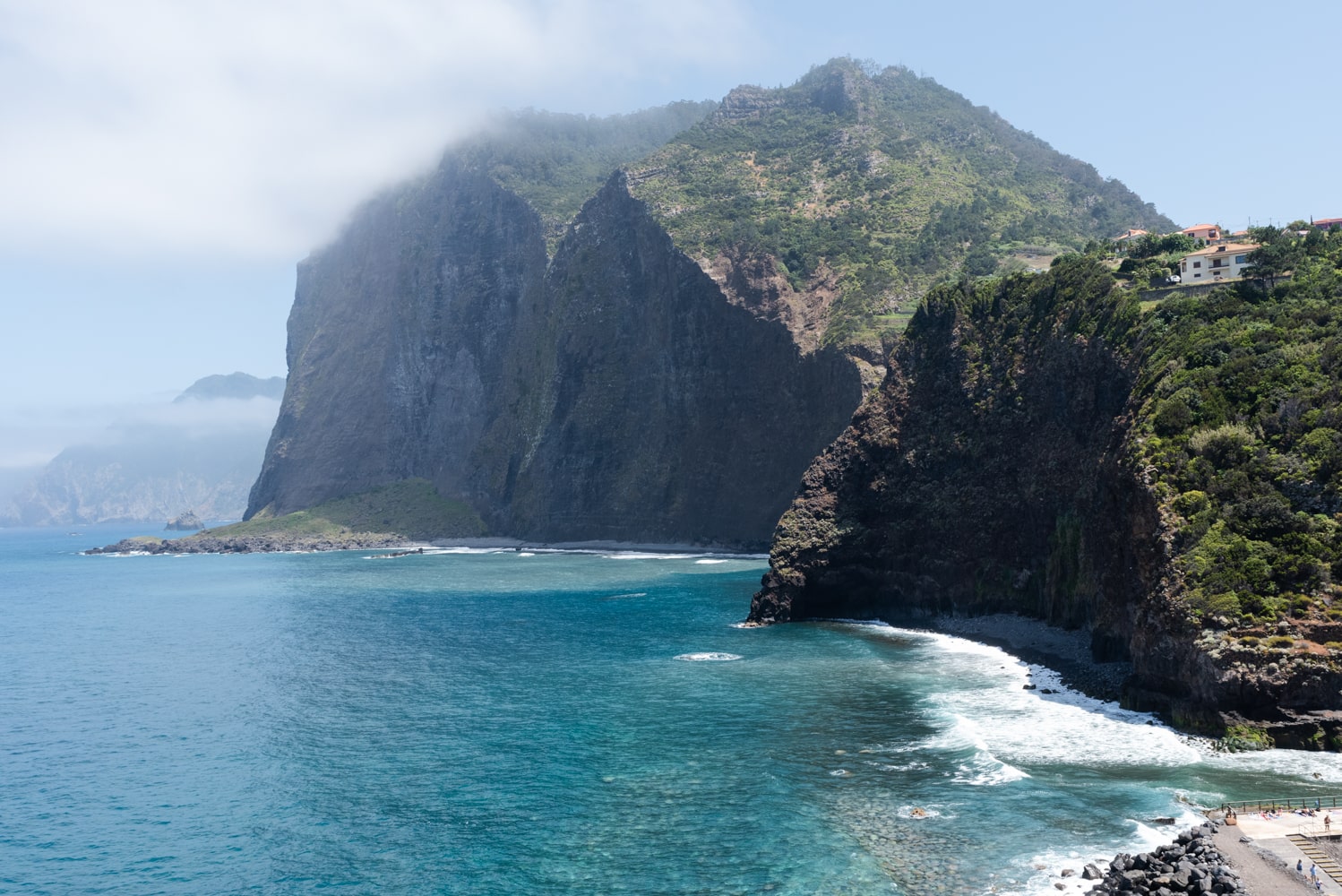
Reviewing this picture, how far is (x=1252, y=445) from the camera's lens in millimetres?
54938

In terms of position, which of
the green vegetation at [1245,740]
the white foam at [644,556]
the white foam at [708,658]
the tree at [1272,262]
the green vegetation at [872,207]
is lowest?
the green vegetation at [1245,740]

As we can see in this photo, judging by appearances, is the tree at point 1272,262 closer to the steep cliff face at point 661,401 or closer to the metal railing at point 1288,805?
the metal railing at point 1288,805

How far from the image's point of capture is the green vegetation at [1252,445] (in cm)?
4856

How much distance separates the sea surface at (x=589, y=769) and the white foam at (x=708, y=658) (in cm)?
41

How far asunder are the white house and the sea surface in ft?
112

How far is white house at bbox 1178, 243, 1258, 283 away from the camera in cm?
7888

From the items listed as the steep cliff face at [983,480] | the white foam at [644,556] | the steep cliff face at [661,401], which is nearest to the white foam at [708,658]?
the steep cliff face at [983,480]

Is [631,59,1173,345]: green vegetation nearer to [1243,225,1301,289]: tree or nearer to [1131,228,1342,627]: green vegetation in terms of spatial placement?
[1243,225,1301,289]: tree

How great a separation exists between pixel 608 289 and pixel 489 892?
158 metres

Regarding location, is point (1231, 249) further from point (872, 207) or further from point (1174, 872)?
point (872, 207)

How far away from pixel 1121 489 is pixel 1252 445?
778cm

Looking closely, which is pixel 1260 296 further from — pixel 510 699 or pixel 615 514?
pixel 615 514

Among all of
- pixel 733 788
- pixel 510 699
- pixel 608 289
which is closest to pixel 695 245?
pixel 608 289

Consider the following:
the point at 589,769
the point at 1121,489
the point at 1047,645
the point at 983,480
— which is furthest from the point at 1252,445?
the point at 589,769
